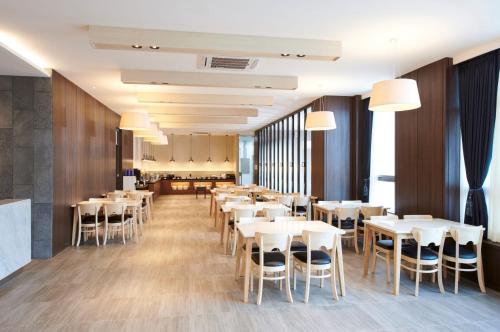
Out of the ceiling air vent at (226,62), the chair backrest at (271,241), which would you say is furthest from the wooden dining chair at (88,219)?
the chair backrest at (271,241)

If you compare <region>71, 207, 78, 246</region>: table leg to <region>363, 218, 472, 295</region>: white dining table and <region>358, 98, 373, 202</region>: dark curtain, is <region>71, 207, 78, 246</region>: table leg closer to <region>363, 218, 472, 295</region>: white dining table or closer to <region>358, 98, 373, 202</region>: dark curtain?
<region>363, 218, 472, 295</region>: white dining table

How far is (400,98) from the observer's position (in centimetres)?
403

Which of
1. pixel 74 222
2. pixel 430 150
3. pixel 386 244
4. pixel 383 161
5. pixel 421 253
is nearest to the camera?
pixel 421 253

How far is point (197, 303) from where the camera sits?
4.11 m

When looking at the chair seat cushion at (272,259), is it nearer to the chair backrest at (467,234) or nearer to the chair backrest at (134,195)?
the chair backrest at (467,234)

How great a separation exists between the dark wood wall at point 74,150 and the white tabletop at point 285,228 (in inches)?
144

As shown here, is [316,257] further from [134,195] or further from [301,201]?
[134,195]

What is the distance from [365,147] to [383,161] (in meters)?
0.58

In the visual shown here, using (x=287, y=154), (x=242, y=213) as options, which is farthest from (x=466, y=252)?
(x=287, y=154)

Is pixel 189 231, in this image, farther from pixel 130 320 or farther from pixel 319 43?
pixel 319 43

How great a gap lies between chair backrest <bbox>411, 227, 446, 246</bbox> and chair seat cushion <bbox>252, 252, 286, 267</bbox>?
1577mm

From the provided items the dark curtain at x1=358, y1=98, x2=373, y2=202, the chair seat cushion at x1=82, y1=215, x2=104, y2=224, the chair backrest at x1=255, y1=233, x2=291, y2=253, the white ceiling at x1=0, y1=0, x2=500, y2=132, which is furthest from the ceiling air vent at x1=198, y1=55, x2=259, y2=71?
the chair seat cushion at x1=82, y1=215, x2=104, y2=224

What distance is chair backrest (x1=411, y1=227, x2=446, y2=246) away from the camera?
4.33 m

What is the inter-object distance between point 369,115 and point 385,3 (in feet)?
15.0
